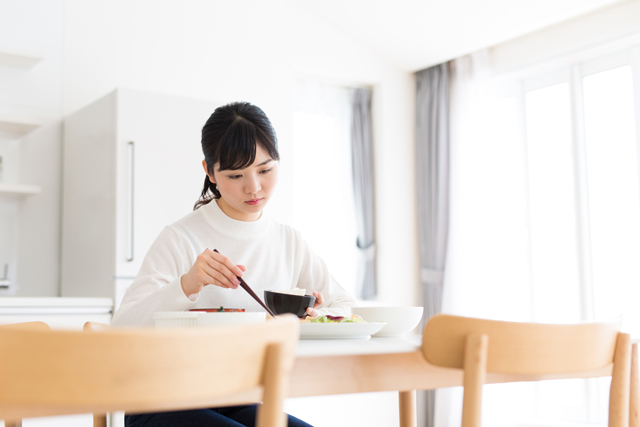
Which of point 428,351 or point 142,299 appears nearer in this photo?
point 428,351

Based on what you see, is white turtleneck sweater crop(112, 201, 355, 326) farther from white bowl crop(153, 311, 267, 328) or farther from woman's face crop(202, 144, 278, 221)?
white bowl crop(153, 311, 267, 328)

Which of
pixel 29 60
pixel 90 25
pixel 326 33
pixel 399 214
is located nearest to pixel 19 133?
pixel 29 60

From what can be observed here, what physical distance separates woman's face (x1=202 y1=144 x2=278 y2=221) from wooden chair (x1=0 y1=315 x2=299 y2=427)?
35.0 inches

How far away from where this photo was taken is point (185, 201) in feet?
9.41

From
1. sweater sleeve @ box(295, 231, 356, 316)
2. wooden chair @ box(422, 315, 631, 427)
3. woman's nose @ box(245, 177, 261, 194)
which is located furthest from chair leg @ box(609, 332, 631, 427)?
woman's nose @ box(245, 177, 261, 194)

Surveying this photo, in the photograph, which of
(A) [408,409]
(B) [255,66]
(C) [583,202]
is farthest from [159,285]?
(C) [583,202]

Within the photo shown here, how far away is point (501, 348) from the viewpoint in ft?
3.07

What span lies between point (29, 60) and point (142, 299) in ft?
6.62

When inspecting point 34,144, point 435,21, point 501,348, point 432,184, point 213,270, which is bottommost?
point 501,348

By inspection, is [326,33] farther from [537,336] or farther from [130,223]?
Result: [537,336]

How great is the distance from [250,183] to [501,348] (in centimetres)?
83

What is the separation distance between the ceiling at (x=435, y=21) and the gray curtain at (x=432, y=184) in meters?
0.17

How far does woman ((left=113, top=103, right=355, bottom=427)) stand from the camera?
1.48 m

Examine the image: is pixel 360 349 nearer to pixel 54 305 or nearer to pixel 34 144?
pixel 54 305
